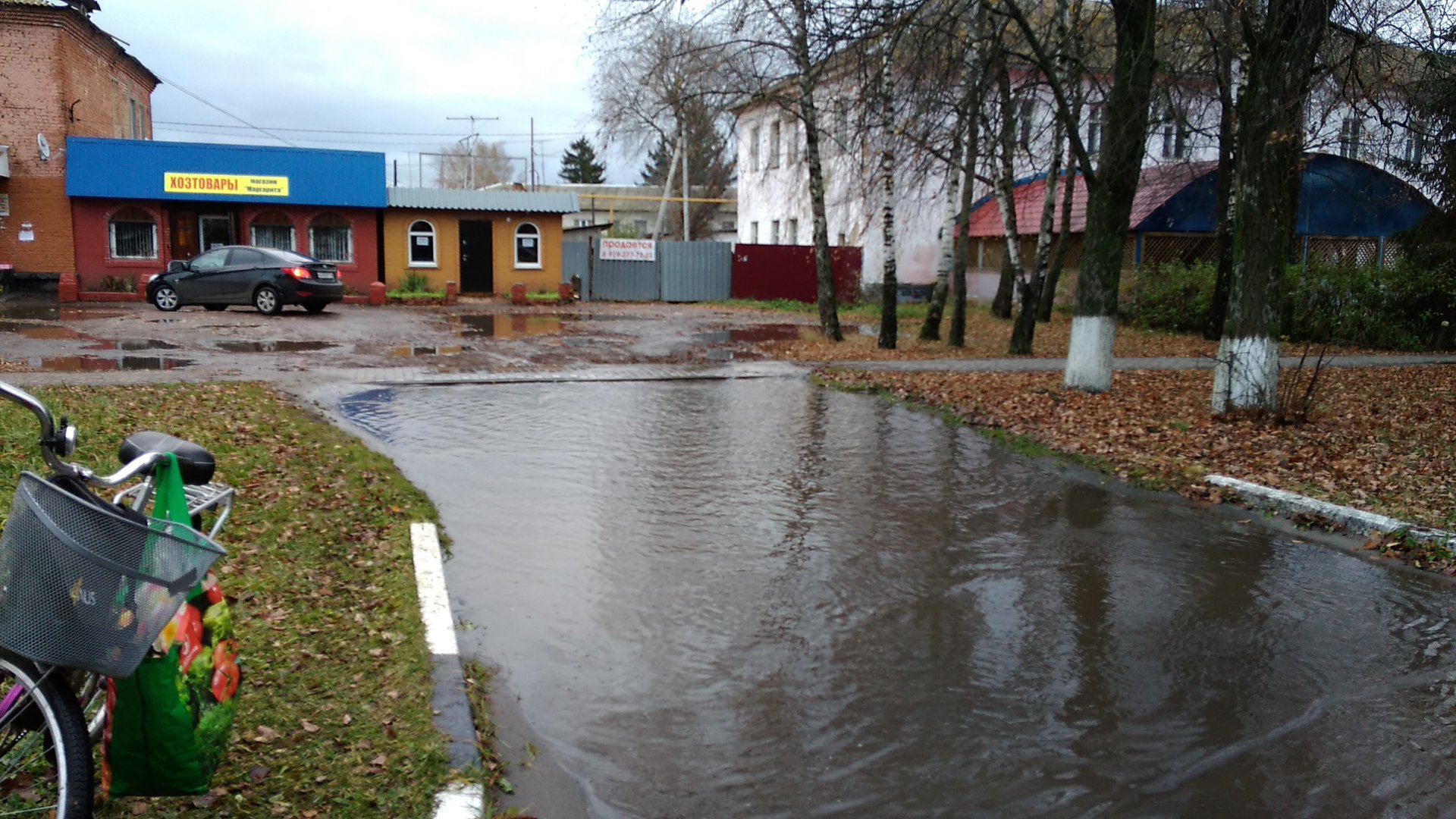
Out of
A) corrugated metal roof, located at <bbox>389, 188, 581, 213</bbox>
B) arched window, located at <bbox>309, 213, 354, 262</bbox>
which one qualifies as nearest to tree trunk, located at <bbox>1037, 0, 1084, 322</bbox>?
corrugated metal roof, located at <bbox>389, 188, 581, 213</bbox>

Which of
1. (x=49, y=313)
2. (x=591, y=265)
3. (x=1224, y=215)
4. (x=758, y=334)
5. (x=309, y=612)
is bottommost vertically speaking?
(x=309, y=612)

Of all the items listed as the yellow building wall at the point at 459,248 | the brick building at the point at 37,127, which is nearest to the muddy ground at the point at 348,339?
the brick building at the point at 37,127

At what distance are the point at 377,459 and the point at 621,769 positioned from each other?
5410 millimetres

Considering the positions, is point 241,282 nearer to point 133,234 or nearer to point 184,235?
point 184,235

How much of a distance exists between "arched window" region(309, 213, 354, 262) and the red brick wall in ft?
0.38

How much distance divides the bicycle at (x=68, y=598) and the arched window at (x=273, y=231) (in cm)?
2977

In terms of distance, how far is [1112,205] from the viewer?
42.1 ft

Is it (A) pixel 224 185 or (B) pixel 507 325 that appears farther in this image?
(A) pixel 224 185

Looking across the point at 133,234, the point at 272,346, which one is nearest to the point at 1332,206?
the point at 272,346

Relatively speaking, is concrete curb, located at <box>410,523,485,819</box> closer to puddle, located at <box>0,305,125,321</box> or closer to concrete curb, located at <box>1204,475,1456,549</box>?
concrete curb, located at <box>1204,475,1456,549</box>

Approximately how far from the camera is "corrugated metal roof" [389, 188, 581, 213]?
103ft

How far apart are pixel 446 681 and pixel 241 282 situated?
2198 cm

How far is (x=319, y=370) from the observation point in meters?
14.3

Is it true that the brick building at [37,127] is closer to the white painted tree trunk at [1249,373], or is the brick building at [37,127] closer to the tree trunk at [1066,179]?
the tree trunk at [1066,179]
